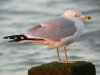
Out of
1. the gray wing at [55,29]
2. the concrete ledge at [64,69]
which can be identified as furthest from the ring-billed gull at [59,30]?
the concrete ledge at [64,69]

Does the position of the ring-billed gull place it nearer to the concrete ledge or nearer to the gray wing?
the gray wing

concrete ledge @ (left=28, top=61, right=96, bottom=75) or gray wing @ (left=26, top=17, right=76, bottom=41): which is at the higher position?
gray wing @ (left=26, top=17, right=76, bottom=41)

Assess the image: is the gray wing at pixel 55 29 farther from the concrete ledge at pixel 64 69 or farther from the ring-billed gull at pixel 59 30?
the concrete ledge at pixel 64 69

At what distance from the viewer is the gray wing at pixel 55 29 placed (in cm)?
710

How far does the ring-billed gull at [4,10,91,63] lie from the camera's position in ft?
23.3

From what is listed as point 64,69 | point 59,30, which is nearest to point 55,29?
point 59,30

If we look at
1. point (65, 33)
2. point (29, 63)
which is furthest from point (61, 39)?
point (29, 63)

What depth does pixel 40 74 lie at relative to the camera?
6438 mm

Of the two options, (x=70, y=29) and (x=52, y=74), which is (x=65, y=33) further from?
(x=52, y=74)

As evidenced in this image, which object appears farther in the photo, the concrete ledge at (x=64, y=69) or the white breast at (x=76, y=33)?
the white breast at (x=76, y=33)

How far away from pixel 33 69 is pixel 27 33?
0.64m

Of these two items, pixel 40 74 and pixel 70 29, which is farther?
pixel 70 29

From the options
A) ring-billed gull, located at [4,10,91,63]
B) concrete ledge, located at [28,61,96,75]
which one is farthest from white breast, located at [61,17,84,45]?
concrete ledge, located at [28,61,96,75]

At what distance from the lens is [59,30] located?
24.0ft
